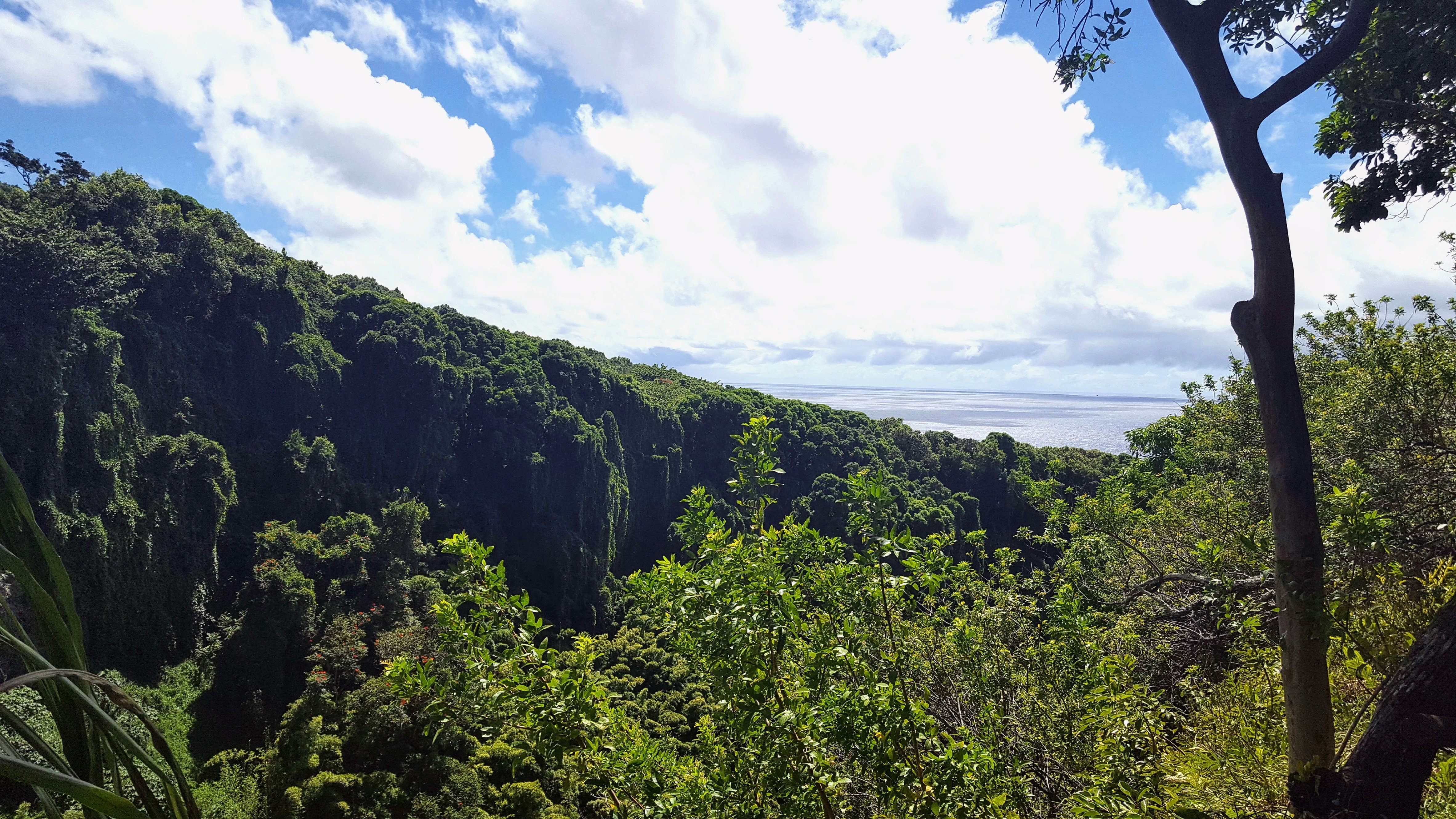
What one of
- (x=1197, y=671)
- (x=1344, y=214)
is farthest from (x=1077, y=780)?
(x=1344, y=214)

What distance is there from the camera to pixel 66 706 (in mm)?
899

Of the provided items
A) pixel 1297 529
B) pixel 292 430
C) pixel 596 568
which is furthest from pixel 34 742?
pixel 596 568

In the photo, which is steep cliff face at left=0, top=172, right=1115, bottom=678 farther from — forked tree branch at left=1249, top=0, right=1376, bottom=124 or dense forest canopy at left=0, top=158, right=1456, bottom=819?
forked tree branch at left=1249, top=0, right=1376, bottom=124

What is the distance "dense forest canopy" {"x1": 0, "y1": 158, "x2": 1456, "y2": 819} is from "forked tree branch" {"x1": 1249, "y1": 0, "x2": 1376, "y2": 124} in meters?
1.73

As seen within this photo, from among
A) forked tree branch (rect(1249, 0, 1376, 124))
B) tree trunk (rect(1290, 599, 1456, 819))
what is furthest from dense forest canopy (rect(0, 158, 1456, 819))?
forked tree branch (rect(1249, 0, 1376, 124))

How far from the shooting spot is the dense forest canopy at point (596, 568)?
A: 3.20 metres

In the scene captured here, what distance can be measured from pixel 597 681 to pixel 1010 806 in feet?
7.37

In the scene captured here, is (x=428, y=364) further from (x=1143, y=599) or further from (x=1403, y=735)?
(x=1403, y=735)

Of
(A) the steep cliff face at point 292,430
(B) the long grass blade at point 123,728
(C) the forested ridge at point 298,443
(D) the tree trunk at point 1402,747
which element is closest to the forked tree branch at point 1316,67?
(D) the tree trunk at point 1402,747

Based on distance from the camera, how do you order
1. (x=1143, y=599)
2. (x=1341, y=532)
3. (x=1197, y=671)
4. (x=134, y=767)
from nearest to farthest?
1. (x=134, y=767)
2. (x=1341, y=532)
3. (x=1197, y=671)
4. (x=1143, y=599)

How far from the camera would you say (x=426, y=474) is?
32.2m

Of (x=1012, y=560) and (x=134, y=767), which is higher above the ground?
(x=134, y=767)

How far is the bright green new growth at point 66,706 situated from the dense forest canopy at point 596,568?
0.04 ft

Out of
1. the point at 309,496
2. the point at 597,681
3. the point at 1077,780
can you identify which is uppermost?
the point at 597,681
